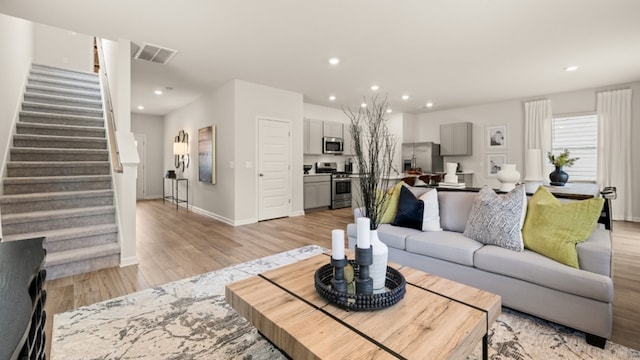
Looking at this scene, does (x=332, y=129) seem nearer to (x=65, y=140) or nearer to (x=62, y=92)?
(x=65, y=140)

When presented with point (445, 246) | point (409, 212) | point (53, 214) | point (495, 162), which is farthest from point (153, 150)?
point (495, 162)

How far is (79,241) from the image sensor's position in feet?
10.4

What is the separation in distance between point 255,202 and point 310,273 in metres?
3.81

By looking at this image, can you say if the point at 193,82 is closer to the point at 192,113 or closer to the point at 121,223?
the point at 192,113

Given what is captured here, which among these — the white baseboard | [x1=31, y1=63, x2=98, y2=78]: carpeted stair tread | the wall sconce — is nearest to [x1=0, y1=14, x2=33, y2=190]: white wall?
[x1=31, y1=63, x2=98, y2=78]: carpeted stair tread

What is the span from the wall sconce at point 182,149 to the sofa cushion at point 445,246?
20.0ft

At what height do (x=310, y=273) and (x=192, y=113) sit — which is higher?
(x=192, y=113)

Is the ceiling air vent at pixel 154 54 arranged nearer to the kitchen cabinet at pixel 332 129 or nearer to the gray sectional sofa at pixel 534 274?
the gray sectional sofa at pixel 534 274

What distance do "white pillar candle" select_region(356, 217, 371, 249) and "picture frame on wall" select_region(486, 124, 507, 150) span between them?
265 inches

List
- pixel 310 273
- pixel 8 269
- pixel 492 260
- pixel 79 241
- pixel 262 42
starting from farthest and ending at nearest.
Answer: pixel 262 42
pixel 79 241
pixel 492 260
pixel 310 273
pixel 8 269

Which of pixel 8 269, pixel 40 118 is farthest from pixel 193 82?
pixel 8 269

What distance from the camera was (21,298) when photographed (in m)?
0.67

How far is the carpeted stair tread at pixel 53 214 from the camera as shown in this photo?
300cm

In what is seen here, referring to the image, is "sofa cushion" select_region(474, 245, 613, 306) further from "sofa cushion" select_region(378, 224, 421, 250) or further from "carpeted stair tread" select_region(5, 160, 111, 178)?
"carpeted stair tread" select_region(5, 160, 111, 178)
